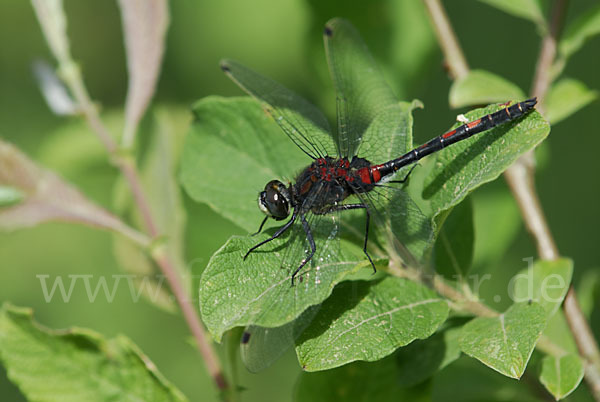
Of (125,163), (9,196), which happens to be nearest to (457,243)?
(125,163)

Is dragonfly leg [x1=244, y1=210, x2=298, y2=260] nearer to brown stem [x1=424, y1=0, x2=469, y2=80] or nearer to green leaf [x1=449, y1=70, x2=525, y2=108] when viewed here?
green leaf [x1=449, y1=70, x2=525, y2=108]

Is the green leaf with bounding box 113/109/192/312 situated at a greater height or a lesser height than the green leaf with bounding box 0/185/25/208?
lesser

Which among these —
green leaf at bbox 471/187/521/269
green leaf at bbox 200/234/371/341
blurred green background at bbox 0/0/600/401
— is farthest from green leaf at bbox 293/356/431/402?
blurred green background at bbox 0/0/600/401

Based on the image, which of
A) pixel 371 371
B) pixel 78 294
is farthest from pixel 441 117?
pixel 78 294

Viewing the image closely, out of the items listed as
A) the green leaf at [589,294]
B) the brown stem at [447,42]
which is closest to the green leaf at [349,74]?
the brown stem at [447,42]

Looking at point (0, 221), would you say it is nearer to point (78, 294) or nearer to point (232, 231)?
point (232, 231)
